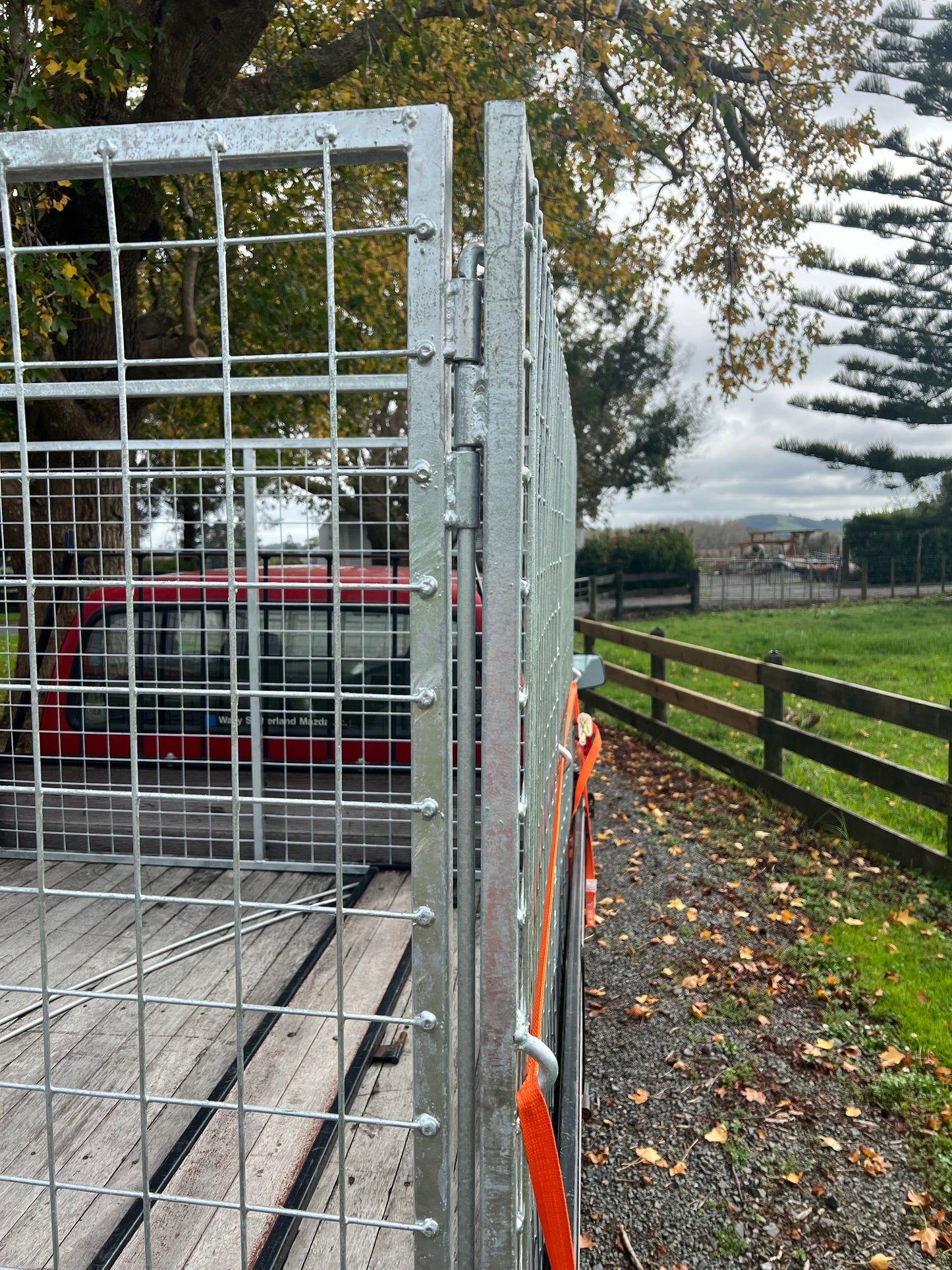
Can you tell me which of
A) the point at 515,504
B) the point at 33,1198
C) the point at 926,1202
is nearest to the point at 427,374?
the point at 515,504

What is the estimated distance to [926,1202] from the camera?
10.1ft

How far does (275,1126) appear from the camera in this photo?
2.30m

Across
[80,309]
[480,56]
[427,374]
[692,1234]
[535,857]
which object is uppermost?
[480,56]

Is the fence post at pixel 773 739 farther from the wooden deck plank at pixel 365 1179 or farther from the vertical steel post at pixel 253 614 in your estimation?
the wooden deck plank at pixel 365 1179

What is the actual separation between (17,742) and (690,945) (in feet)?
14.1

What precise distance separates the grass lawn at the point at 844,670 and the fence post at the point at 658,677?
401 millimetres

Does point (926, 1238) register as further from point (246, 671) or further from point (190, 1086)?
point (246, 671)

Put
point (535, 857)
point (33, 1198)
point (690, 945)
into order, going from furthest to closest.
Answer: point (690, 945) → point (33, 1198) → point (535, 857)

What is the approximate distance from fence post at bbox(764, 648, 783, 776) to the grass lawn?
466 mm

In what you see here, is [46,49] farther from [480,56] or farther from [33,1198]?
[33,1198]

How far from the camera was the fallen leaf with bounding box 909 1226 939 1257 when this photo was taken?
2.90 m

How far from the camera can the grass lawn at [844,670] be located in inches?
283

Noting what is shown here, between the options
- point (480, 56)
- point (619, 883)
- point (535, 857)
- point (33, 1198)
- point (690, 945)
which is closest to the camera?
point (535, 857)

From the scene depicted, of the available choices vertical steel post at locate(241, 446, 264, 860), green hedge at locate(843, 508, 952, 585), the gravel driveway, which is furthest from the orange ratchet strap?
green hedge at locate(843, 508, 952, 585)
